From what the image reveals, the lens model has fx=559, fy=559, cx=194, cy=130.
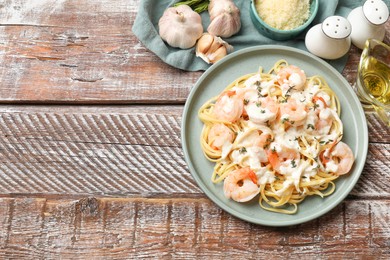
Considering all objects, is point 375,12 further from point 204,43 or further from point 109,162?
point 109,162

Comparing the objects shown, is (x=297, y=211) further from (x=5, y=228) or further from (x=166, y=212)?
(x=5, y=228)

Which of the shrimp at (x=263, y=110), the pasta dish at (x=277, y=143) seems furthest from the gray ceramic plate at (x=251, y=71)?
the shrimp at (x=263, y=110)

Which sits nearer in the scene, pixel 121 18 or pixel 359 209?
pixel 359 209

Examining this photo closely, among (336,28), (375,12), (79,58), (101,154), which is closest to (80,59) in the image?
(79,58)

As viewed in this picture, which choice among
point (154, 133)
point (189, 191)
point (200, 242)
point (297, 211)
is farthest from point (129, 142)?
point (297, 211)

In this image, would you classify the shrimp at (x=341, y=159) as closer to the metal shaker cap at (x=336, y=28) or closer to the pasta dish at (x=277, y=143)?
the pasta dish at (x=277, y=143)
